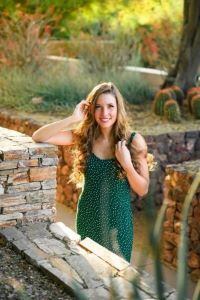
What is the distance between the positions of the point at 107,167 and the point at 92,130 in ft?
0.93

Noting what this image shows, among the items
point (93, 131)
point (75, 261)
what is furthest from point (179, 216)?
point (75, 261)

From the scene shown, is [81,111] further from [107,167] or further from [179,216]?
[179,216]

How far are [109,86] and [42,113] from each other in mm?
4953

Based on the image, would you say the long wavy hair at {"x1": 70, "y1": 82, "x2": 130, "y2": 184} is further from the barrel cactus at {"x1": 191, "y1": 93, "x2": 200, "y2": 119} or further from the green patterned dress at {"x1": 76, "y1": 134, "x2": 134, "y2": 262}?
the barrel cactus at {"x1": 191, "y1": 93, "x2": 200, "y2": 119}

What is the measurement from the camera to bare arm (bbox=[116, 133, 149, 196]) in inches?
141

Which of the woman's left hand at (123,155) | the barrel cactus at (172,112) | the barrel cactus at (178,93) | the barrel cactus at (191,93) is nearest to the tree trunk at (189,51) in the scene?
the barrel cactus at (178,93)

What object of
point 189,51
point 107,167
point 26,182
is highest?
point 189,51

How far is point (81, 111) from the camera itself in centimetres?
392

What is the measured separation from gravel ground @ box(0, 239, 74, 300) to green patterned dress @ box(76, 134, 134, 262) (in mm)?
563

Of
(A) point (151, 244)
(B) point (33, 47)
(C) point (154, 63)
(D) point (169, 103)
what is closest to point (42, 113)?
(D) point (169, 103)

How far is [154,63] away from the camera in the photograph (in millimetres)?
12938

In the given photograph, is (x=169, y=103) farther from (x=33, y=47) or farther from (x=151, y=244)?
(x=151, y=244)

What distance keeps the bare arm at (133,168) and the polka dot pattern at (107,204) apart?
3.6 inches

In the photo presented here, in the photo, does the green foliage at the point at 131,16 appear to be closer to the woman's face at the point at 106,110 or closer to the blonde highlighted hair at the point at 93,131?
the blonde highlighted hair at the point at 93,131
